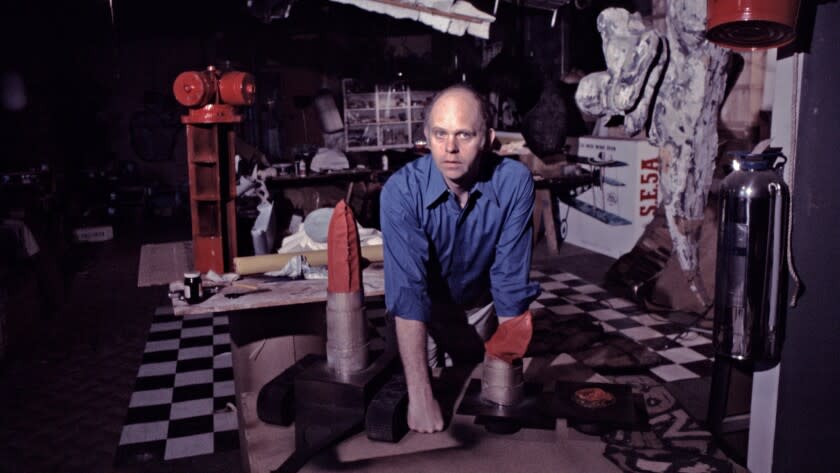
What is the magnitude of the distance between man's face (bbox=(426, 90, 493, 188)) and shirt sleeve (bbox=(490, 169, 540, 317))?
9.4 inches

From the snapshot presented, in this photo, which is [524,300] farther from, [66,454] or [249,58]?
[249,58]

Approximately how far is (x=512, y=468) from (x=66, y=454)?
9.89 ft

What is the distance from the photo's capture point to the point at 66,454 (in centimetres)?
354

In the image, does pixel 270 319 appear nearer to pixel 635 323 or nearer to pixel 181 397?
pixel 181 397

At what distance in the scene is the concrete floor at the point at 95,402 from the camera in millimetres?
1605

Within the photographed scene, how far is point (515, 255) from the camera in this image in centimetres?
204

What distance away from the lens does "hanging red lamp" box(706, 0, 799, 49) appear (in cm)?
210

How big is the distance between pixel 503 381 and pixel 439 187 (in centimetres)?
62

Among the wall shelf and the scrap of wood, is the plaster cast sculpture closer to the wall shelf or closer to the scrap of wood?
the scrap of wood

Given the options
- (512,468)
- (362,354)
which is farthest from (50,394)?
(512,468)

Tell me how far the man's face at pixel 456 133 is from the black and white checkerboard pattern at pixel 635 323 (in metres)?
3.22

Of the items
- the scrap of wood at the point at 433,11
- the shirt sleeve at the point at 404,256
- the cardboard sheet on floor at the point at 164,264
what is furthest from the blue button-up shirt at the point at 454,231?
the scrap of wood at the point at 433,11

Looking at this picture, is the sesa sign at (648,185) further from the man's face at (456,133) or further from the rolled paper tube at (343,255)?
the rolled paper tube at (343,255)

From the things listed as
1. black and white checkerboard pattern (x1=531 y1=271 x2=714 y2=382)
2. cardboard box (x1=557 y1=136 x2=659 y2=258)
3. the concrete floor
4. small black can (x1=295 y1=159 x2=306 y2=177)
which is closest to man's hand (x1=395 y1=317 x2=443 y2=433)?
the concrete floor
